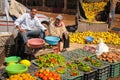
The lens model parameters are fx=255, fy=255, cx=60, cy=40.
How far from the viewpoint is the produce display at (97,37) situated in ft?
39.9

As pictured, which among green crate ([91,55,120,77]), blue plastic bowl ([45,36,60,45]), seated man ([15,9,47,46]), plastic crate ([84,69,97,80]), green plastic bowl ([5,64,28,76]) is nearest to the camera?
green plastic bowl ([5,64,28,76])

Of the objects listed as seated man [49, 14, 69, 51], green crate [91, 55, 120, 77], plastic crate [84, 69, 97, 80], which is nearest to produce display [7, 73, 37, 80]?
plastic crate [84, 69, 97, 80]

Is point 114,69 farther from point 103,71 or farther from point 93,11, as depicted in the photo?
point 93,11

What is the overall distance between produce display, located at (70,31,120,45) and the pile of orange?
17.5 ft

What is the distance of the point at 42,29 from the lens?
31.6 ft

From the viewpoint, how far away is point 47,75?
677 centimetres

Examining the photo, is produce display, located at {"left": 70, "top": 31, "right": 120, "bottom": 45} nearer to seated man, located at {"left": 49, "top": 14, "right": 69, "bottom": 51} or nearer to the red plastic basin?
seated man, located at {"left": 49, "top": 14, "right": 69, "bottom": 51}

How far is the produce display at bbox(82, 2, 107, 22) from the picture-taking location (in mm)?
14260

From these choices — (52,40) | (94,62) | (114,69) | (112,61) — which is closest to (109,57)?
(112,61)

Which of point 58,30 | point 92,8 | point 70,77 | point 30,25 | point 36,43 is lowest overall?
point 70,77

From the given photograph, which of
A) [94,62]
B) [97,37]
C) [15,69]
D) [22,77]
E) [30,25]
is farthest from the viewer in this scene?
[97,37]

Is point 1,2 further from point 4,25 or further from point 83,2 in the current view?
point 83,2

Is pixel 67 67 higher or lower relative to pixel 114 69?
higher

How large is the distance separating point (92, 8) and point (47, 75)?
8364 millimetres
